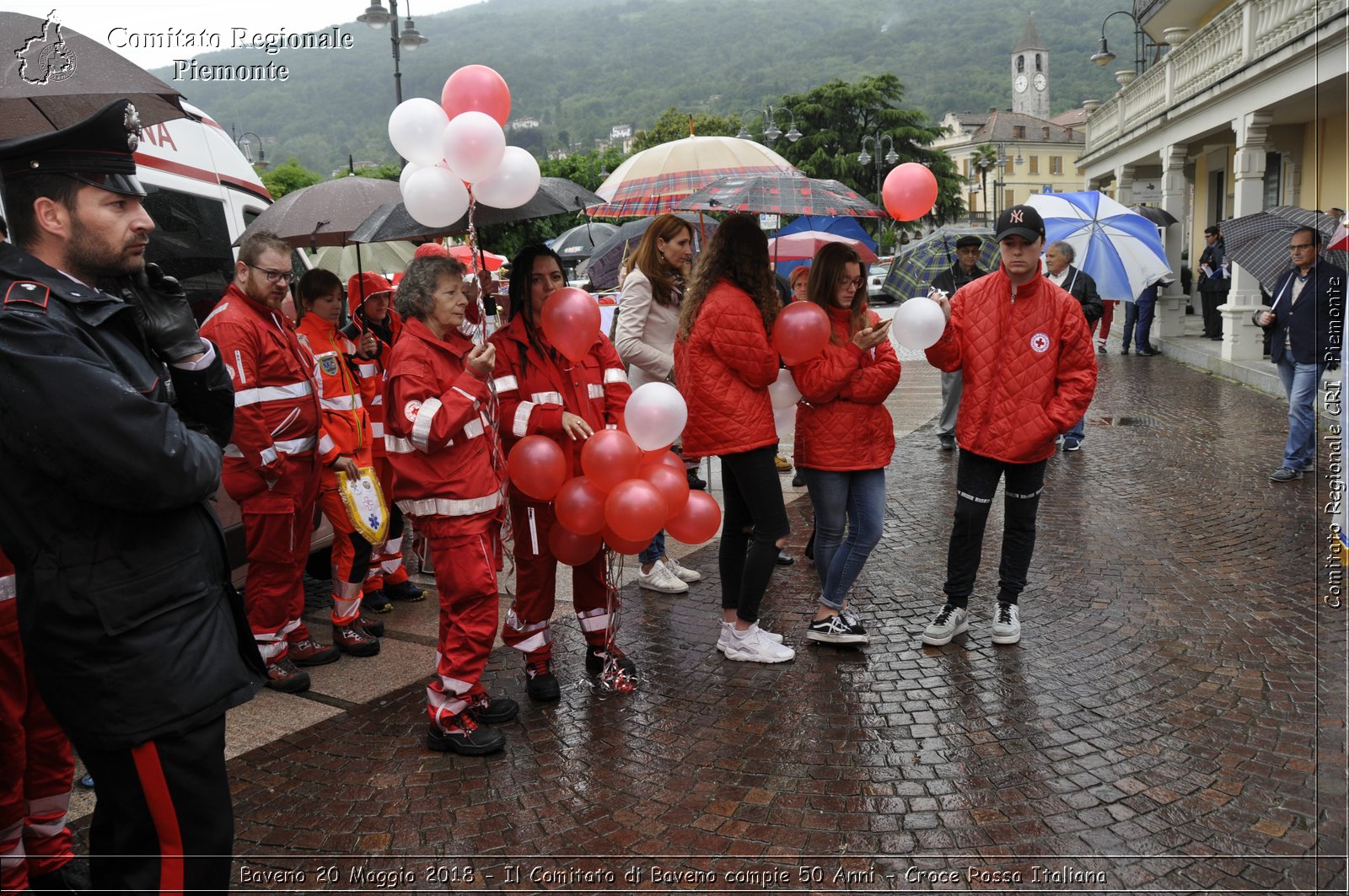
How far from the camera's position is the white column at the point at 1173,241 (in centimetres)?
2012

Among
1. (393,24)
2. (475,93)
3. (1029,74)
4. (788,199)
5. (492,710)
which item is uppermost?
(1029,74)

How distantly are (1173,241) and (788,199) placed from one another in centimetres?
1981

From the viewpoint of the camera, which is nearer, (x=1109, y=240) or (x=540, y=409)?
(x=540, y=409)

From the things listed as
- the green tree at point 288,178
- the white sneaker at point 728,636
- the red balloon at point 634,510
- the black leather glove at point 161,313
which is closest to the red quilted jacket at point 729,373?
the red balloon at point 634,510

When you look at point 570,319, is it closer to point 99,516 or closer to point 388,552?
point 99,516

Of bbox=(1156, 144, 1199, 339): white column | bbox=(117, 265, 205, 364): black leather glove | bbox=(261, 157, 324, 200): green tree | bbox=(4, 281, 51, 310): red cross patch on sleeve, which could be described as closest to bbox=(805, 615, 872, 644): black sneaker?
bbox=(117, 265, 205, 364): black leather glove

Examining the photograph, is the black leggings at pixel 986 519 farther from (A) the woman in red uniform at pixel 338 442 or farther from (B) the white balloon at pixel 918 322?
(A) the woman in red uniform at pixel 338 442

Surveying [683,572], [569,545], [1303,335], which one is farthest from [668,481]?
[1303,335]

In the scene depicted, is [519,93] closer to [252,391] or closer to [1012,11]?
[1012,11]

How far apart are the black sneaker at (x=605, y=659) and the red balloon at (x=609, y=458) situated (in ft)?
2.93

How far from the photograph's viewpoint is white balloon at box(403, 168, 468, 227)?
3.84 meters

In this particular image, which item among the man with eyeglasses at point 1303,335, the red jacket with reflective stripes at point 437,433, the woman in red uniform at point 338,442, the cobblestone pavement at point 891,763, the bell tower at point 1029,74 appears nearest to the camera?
the cobblestone pavement at point 891,763

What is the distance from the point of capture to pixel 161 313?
233 cm

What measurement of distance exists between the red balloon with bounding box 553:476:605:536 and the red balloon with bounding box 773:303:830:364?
3.58ft
